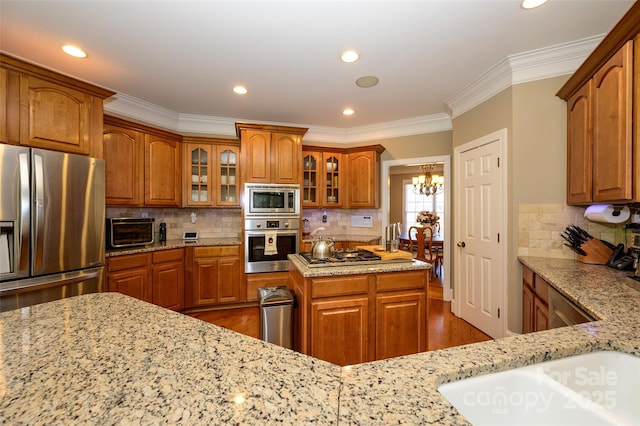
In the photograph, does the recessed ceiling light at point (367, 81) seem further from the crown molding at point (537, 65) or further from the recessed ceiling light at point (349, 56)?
the crown molding at point (537, 65)

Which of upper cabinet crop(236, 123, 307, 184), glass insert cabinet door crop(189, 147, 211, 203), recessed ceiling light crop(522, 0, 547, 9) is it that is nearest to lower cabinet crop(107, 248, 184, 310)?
glass insert cabinet door crop(189, 147, 211, 203)

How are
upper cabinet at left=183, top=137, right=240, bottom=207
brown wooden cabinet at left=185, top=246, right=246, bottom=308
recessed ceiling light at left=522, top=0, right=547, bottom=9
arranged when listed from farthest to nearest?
upper cabinet at left=183, top=137, right=240, bottom=207, brown wooden cabinet at left=185, top=246, right=246, bottom=308, recessed ceiling light at left=522, top=0, right=547, bottom=9

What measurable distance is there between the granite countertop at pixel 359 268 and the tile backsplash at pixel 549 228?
103 cm

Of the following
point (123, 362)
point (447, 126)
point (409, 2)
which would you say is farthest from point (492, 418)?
point (447, 126)

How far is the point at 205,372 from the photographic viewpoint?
59 cm

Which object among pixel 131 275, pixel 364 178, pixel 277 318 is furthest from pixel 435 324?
pixel 131 275

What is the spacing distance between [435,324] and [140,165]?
3.94m

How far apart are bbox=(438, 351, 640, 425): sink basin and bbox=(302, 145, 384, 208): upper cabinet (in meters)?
3.43

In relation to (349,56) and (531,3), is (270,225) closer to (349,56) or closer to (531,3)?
(349,56)

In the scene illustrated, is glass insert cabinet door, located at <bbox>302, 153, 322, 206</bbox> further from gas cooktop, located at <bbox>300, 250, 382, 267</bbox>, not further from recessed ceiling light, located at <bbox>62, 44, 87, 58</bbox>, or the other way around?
recessed ceiling light, located at <bbox>62, 44, 87, 58</bbox>

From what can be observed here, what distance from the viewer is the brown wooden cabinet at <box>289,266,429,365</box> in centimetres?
189

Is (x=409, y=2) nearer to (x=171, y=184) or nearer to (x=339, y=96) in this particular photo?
(x=339, y=96)

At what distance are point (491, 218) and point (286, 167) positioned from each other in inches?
98.6

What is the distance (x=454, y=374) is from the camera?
0.62 meters
